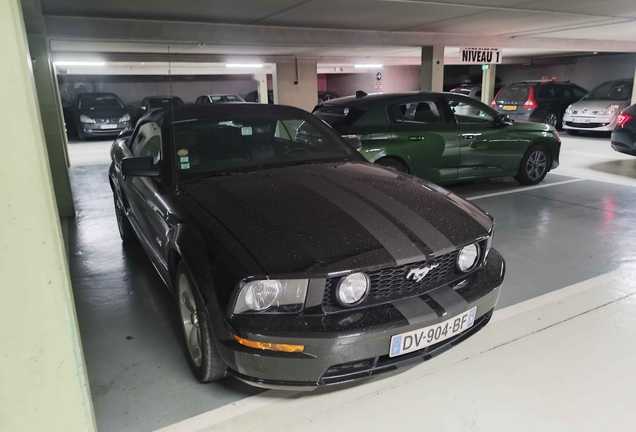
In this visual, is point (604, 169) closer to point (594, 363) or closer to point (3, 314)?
point (594, 363)

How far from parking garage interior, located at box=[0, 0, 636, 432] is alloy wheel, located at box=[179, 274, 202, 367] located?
149 mm

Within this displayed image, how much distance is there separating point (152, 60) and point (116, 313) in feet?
32.8

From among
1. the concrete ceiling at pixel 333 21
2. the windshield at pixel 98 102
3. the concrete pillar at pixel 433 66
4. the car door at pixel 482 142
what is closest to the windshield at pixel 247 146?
the concrete ceiling at pixel 333 21

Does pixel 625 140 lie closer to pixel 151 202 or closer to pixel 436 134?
pixel 436 134

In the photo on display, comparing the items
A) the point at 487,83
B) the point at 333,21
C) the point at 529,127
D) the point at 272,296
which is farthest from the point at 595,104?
the point at 272,296

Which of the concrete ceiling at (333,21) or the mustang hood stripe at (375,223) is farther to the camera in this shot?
the concrete ceiling at (333,21)

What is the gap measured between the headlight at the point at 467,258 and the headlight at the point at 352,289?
1.81 feet

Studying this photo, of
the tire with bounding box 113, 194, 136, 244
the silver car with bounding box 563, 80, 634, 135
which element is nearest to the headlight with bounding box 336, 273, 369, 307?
the tire with bounding box 113, 194, 136, 244

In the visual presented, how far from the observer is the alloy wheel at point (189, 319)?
89.9 inches

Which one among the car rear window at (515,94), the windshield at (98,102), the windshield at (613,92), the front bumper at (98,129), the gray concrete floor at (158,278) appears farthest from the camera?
the windshield at (98,102)

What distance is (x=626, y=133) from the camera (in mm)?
6922

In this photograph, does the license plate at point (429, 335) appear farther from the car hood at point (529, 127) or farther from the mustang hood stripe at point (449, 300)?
the car hood at point (529, 127)

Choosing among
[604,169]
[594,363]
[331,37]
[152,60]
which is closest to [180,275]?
[594,363]

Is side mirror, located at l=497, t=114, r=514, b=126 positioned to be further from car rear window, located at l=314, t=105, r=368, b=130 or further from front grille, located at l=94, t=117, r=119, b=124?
front grille, located at l=94, t=117, r=119, b=124
